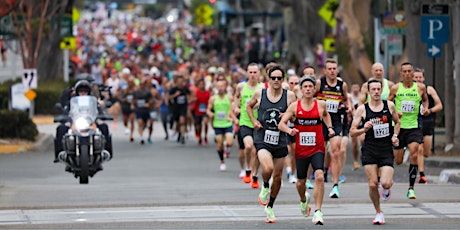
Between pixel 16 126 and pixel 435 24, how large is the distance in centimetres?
1014

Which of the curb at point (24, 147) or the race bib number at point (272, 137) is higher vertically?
the race bib number at point (272, 137)

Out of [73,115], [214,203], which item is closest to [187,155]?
[73,115]

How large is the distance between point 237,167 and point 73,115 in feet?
22.6

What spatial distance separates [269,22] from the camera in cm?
9412

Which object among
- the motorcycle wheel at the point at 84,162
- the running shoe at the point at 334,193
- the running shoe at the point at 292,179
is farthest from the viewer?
the running shoe at the point at 292,179

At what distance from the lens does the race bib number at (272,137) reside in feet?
54.4

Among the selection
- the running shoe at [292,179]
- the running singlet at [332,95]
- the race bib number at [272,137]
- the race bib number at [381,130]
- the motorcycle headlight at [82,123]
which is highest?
the running singlet at [332,95]

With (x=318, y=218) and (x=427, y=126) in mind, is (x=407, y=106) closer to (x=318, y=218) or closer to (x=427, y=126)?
(x=427, y=126)

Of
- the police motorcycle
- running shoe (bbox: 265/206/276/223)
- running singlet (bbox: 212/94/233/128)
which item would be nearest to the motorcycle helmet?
the police motorcycle

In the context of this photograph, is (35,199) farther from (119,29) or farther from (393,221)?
(119,29)

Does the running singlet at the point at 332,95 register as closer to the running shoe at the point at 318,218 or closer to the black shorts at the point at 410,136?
the black shorts at the point at 410,136

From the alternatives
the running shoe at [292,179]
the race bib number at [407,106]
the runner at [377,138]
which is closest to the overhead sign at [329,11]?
the running shoe at [292,179]

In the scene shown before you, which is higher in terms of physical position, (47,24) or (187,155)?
(47,24)

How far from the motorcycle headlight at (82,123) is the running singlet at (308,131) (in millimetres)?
6083
